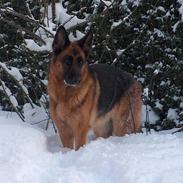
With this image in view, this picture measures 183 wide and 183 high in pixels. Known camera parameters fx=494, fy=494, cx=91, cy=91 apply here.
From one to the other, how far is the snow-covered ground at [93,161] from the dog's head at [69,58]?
764mm

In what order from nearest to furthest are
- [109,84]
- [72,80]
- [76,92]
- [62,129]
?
[72,80], [76,92], [62,129], [109,84]

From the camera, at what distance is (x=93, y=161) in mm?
4559

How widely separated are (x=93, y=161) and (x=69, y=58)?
1.59 m

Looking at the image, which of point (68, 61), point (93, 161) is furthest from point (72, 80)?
point (93, 161)

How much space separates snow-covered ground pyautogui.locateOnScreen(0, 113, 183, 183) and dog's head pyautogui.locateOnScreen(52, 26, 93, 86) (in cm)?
76

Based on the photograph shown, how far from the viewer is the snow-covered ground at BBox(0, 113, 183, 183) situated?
414cm

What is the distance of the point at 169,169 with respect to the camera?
4297mm

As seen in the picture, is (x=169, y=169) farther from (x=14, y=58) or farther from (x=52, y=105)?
(x=14, y=58)

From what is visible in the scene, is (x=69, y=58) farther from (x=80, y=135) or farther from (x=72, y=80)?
(x=80, y=135)

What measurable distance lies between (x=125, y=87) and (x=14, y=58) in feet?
10.2

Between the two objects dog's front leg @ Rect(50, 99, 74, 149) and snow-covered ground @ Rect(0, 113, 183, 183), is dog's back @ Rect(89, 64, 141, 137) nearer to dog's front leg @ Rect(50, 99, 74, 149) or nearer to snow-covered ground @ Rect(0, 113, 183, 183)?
dog's front leg @ Rect(50, 99, 74, 149)

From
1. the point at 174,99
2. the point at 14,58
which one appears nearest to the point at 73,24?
the point at 14,58

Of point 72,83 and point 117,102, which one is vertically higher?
point 72,83

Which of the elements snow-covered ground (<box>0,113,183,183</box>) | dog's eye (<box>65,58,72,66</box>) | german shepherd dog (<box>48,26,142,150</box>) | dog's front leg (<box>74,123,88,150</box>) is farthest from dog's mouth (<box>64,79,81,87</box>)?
snow-covered ground (<box>0,113,183,183</box>)
